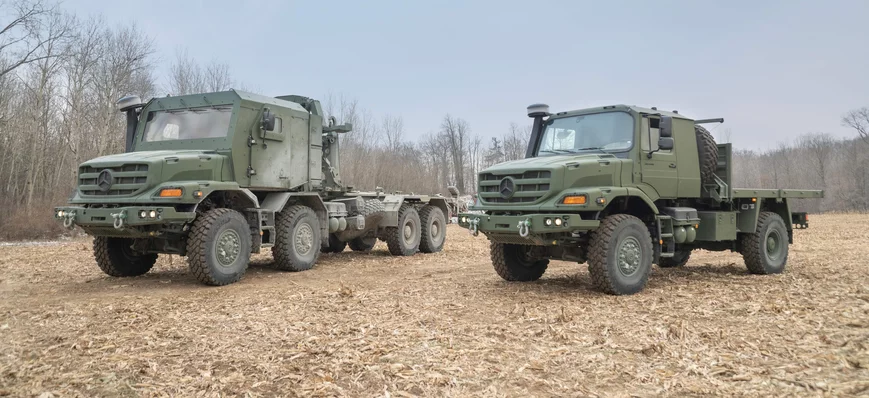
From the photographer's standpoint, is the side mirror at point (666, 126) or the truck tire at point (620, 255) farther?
the side mirror at point (666, 126)

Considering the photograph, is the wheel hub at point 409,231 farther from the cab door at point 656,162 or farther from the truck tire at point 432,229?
the cab door at point 656,162

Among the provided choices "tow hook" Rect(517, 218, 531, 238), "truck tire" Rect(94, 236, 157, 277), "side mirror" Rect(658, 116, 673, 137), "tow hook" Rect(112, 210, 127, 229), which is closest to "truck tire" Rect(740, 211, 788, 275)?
"side mirror" Rect(658, 116, 673, 137)

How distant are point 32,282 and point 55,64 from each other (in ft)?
67.1

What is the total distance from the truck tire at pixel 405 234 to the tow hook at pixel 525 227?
6806 millimetres

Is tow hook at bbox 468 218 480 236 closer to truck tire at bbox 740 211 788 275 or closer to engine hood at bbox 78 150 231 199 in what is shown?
engine hood at bbox 78 150 231 199

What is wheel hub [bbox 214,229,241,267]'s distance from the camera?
9.22 meters

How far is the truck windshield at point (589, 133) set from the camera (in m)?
8.59

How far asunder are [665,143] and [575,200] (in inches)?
64.6

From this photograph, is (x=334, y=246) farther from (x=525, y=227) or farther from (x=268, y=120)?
(x=525, y=227)

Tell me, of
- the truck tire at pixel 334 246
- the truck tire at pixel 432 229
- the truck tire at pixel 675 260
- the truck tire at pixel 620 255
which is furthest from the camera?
the truck tire at pixel 432 229

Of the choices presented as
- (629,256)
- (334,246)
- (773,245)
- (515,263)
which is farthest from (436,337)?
(334,246)

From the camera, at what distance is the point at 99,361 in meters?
5.20

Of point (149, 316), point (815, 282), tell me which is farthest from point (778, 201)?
point (149, 316)

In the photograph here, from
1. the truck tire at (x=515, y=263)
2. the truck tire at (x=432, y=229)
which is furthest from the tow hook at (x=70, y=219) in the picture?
the truck tire at (x=432, y=229)
